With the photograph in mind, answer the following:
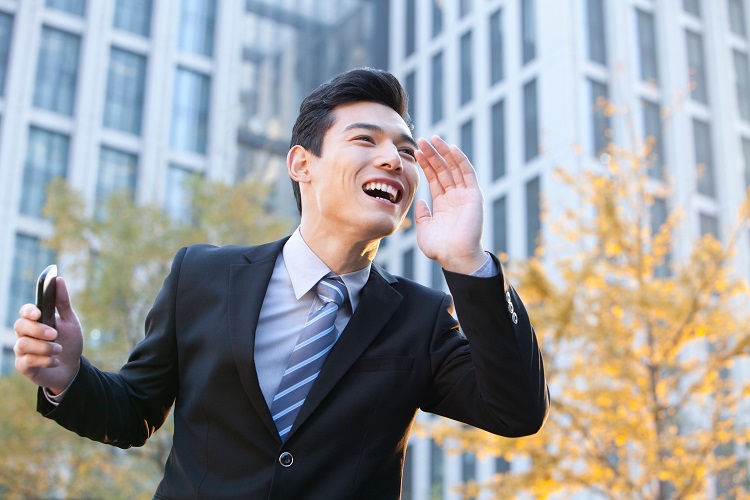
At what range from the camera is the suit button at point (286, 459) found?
226 cm

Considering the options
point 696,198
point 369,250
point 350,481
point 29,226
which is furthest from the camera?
point 696,198

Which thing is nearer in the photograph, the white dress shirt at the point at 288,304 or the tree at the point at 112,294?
the white dress shirt at the point at 288,304

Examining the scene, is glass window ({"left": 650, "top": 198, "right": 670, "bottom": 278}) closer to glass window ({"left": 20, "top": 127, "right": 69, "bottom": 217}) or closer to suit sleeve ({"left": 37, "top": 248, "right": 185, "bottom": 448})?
glass window ({"left": 20, "top": 127, "right": 69, "bottom": 217})

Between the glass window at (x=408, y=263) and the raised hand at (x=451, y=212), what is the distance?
102 ft

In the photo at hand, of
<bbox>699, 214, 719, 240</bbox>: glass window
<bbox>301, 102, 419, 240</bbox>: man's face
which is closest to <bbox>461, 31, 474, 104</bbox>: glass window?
<bbox>699, 214, 719, 240</bbox>: glass window

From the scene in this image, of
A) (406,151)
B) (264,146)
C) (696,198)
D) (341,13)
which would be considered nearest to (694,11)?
(696,198)

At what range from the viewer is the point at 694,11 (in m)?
32.8

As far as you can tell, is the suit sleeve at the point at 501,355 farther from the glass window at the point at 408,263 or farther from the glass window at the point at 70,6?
the glass window at the point at 408,263

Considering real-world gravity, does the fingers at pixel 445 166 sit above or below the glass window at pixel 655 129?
below

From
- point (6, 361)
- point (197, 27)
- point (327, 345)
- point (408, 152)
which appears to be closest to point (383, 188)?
point (408, 152)

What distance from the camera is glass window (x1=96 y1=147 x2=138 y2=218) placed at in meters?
29.3

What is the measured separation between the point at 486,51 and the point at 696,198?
791 cm

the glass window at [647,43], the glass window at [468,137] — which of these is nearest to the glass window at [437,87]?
the glass window at [468,137]

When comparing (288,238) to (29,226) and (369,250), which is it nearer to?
(369,250)
